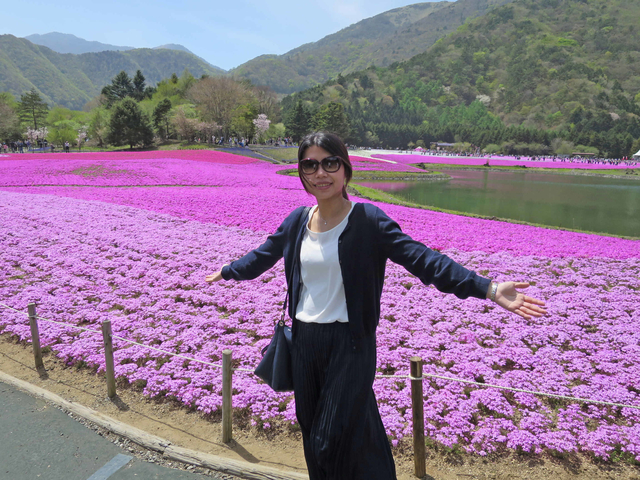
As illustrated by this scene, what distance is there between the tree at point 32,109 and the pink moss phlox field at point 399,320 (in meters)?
60.2

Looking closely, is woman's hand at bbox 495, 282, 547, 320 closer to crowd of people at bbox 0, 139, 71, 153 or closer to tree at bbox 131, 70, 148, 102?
crowd of people at bbox 0, 139, 71, 153

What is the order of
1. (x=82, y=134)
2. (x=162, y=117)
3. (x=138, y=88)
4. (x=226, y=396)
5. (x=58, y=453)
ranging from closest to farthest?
(x=58, y=453) → (x=226, y=396) → (x=162, y=117) → (x=82, y=134) → (x=138, y=88)

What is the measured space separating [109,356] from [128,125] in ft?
168

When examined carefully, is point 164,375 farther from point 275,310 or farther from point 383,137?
point 383,137

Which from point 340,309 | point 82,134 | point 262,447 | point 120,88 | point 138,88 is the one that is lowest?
point 262,447

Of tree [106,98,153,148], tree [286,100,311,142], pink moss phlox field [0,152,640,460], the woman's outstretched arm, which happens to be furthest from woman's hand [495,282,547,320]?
tree [286,100,311,142]

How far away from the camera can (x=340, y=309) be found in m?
2.21

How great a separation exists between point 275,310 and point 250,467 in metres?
3.57

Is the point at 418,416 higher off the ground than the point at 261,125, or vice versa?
the point at 261,125

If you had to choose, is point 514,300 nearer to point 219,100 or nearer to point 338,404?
point 338,404

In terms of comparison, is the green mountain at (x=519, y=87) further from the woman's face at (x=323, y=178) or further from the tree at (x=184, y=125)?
the woman's face at (x=323, y=178)

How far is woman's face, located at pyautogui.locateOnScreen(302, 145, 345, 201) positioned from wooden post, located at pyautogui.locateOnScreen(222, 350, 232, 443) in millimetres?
2059

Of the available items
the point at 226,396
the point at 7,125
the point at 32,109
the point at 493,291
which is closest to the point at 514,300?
the point at 493,291

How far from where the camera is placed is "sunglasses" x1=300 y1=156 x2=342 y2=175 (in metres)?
2.25
